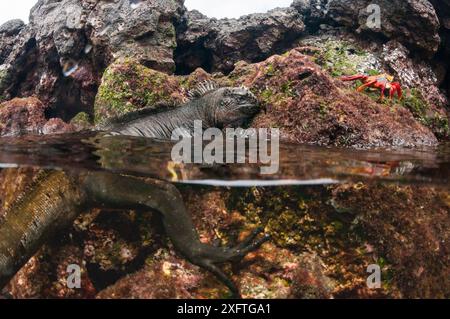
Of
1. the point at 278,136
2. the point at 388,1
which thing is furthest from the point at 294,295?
the point at 388,1

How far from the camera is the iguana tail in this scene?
4.59m

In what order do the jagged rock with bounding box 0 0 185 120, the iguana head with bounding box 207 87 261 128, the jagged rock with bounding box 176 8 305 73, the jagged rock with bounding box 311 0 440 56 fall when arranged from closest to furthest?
the iguana head with bounding box 207 87 261 128, the jagged rock with bounding box 311 0 440 56, the jagged rock with bounding box 0 0 185 120, the jagged rock with bounding box 176 8 305 73

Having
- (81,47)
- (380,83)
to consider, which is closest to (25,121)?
(81,47)

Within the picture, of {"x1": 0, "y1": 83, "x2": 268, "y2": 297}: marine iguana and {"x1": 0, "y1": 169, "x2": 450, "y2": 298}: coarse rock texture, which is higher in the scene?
{"x1": 0, "y1": 83, "x2": 268, "y2": 297}: marine iguana

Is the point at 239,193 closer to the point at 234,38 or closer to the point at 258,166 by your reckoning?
the point at 258,166

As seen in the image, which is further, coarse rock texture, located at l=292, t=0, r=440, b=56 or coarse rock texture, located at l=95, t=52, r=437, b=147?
coarse rock texture, located at l=292, t=0, r=440, b=56

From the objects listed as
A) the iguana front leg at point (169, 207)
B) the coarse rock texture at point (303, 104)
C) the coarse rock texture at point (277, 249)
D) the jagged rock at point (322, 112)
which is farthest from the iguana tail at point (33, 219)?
the jagged rock at point (322, 112)

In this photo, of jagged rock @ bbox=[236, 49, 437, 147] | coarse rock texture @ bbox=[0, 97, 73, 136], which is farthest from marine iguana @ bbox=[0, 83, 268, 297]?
coarse rock texture @ bbox=[0, 97, 73, 136]

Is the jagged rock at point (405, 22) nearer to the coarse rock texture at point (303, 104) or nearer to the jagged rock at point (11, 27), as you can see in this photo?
the coarse rock texture at point (303, 104)

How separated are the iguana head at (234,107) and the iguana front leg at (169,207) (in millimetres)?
2637

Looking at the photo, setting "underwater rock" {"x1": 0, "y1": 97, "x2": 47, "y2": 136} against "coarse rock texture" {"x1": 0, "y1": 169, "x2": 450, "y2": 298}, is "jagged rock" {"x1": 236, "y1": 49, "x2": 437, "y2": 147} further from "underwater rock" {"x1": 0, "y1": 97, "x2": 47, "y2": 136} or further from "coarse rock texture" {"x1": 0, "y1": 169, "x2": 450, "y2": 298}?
"underwater rock" {"x1": 0, "y1": 97, "x2": 47, "y2": 136}

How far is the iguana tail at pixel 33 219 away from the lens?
4.59 meters

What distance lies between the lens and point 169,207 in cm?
471

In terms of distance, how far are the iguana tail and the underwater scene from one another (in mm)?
16
